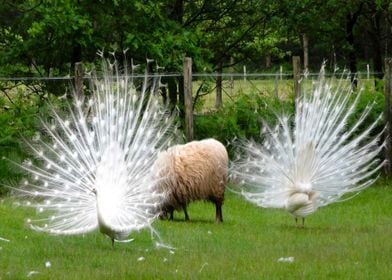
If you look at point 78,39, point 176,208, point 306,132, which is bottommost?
point 176,208

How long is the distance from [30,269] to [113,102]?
253 centimetres

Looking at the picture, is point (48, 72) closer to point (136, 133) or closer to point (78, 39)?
point (78, 39)

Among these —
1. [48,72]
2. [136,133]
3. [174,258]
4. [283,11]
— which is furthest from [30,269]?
[283,11]

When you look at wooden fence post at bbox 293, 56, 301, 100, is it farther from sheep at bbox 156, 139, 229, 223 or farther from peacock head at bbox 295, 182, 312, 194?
peacock head at bbox 295, 182, 312, 194

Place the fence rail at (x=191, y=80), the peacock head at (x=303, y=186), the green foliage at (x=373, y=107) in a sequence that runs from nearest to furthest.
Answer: the peacock head at (x=303, y=186) → the fence rail at (x=191, y=80) → the green foliage at (x=373, y=107)

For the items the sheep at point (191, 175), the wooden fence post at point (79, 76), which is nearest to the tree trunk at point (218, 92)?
the wooden fence post at point (79, 76)

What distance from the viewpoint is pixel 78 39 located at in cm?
1961

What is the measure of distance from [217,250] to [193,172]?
3235mm

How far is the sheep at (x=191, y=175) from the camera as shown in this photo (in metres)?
13.8

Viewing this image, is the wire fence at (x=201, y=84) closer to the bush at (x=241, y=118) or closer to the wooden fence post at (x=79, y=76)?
the wooden fence post at (x=79, y=76)

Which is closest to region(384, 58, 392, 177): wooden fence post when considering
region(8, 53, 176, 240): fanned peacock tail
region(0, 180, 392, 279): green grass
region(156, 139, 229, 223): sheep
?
region(0, 180, 392, 279): green grass

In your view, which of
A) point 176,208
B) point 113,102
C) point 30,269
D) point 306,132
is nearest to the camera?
point 30,269

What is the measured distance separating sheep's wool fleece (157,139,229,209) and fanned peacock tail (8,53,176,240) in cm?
264

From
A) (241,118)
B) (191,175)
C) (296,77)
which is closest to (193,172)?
(191,175)
